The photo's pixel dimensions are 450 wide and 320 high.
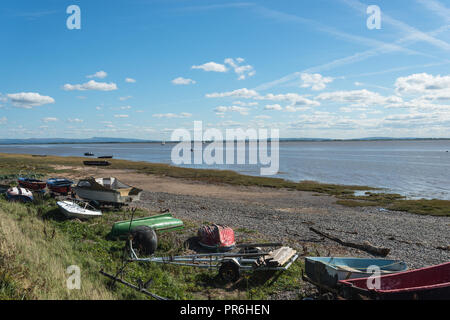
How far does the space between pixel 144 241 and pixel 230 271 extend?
12.9 ft

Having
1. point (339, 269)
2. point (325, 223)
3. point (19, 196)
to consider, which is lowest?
point (325, 223)

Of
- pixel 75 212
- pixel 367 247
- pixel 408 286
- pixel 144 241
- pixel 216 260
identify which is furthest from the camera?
pixel 75 212

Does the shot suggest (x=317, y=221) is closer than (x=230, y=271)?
No

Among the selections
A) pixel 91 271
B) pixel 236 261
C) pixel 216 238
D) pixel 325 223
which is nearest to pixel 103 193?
pixel 216 238

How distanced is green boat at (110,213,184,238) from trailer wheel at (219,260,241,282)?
18.1 ft

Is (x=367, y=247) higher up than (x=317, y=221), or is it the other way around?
(x=367, y=247)

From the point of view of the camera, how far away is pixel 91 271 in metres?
9.53

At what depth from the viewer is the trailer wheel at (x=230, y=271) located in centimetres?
984

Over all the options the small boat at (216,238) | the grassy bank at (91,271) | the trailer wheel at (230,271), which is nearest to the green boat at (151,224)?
the grassy bank at (91,271)

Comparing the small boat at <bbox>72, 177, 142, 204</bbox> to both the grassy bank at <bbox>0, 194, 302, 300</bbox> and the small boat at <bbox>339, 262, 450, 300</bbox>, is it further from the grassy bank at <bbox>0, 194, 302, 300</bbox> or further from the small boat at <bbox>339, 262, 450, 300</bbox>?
the small boat at <bbox>339, 262, 450, 300</bbox>

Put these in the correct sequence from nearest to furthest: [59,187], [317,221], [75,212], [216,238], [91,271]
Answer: [91,271] → [216,238] → [75,212] → [317,221] → [59,187]

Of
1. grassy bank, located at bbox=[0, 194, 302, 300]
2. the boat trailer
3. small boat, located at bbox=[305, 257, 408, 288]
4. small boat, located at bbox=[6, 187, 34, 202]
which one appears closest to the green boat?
grassy bank, located at bbox=[0, 194, 302, 300]

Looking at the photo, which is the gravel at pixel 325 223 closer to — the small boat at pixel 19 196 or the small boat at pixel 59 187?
the small boat at pixel 59 187

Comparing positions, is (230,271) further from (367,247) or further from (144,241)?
(367,247)
